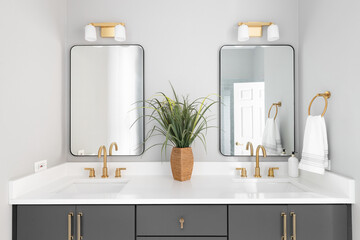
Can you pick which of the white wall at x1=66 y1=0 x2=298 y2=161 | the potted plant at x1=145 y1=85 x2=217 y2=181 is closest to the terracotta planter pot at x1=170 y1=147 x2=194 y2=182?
the potted plant at x1=145 y1=85 x2=217 y2=181

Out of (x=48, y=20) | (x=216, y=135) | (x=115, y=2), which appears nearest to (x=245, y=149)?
(x=216, y=135)

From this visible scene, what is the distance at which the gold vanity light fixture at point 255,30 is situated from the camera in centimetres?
210

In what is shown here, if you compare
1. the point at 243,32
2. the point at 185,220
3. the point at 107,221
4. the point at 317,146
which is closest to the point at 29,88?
the point at 107,221

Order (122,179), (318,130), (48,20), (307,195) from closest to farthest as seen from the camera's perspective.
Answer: (307,195) → (318,130) → (48,20) → (122,179)

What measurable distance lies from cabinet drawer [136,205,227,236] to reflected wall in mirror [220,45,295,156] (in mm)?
712

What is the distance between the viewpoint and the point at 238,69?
7.22 feet

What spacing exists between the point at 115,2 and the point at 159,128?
3.48 feet

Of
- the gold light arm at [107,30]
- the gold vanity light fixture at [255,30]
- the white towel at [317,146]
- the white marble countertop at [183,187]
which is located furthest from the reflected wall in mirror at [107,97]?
the white towel at [317,146]

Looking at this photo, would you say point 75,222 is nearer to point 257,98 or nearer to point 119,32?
point 119,32

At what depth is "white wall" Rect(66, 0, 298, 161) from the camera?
221 centimetres

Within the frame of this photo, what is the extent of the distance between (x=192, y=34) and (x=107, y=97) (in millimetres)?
832

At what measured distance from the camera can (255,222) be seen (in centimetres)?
156

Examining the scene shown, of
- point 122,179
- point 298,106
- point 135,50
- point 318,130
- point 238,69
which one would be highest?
point 135,50

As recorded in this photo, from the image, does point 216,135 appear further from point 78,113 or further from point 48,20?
point 48,20
